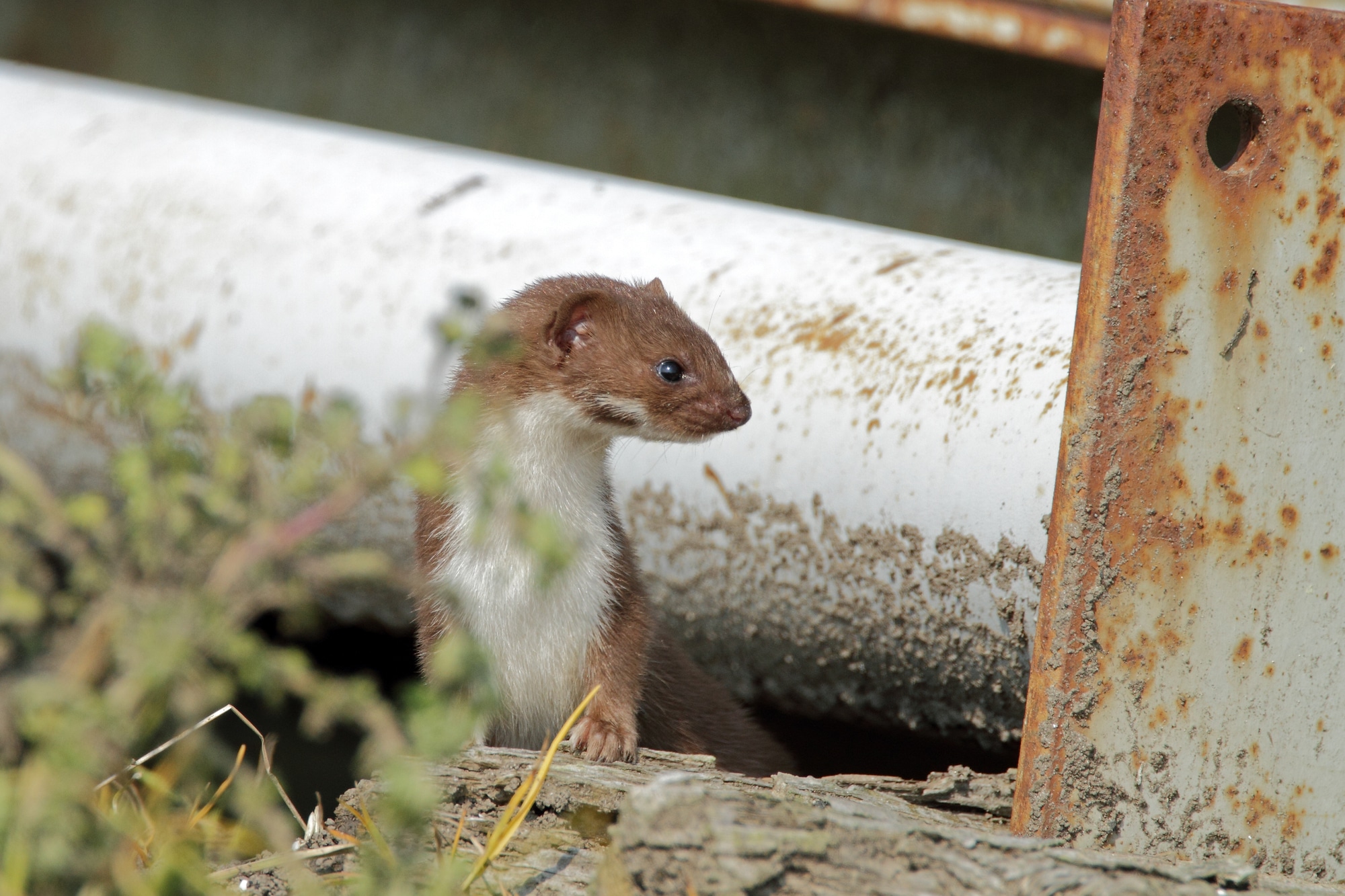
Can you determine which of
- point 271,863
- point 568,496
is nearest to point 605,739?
point 568,496

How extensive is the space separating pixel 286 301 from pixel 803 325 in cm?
143

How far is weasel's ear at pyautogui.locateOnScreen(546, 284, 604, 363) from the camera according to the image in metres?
2.55

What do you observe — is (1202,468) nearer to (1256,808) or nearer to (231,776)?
(1256,808)

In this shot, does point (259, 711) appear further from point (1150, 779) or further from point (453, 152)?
point (1150, 779)

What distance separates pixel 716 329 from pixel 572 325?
24.7 inches

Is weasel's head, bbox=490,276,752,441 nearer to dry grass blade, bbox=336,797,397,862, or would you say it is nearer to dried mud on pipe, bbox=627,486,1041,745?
dried mud on pipe, bbox=627,486,1041,745

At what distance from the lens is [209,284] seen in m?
3.59

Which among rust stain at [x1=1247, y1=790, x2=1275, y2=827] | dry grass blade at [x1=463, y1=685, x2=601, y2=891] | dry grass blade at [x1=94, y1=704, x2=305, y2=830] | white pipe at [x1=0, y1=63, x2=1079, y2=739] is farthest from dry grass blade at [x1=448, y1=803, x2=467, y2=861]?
rust stain at [x1=1247, y1=790, x2=1275, y2=827]

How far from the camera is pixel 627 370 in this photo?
8.47ft

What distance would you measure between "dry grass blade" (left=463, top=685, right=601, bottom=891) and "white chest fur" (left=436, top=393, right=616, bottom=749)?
0.34 meters

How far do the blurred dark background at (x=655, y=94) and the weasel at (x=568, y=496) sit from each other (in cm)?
181

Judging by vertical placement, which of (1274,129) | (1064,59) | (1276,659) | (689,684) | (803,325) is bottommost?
(689,684)

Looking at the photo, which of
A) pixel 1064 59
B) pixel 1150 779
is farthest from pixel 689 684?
pixel 1064 59

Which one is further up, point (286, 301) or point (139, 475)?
point (286, 301)
